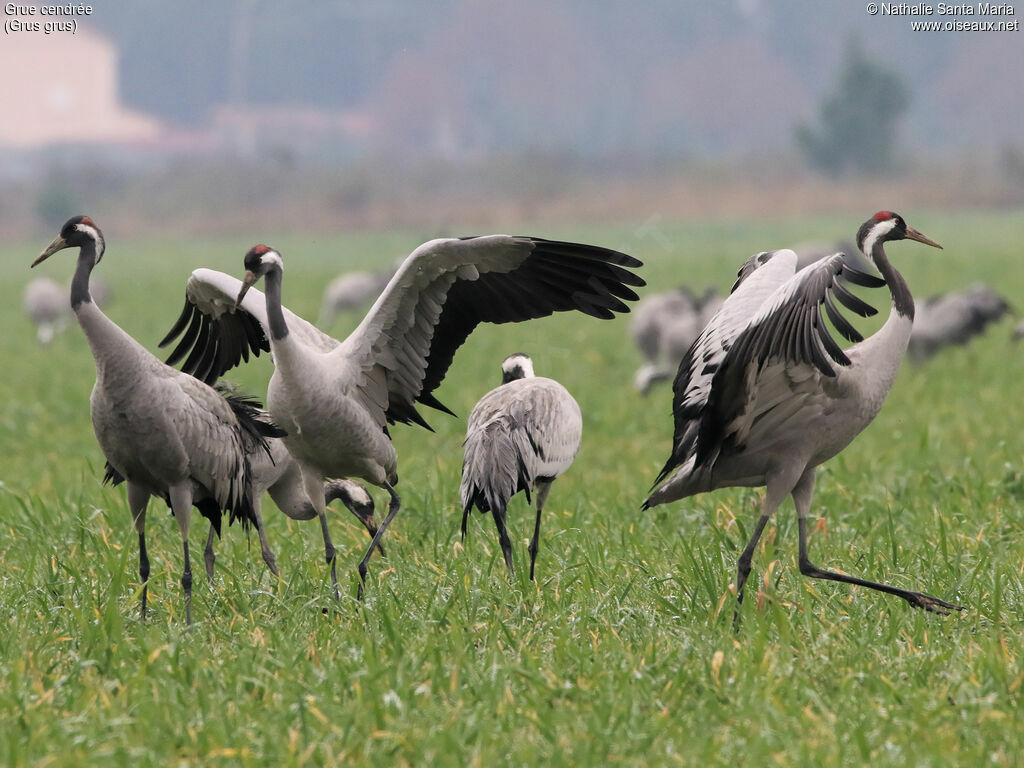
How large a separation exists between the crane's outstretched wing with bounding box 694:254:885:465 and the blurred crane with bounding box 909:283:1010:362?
25.2ft

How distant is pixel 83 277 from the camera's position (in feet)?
14.9

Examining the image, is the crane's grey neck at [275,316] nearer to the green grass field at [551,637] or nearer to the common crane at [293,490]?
the green grass field at [551,637]

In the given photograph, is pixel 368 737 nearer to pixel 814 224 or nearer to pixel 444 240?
pixel 444 240

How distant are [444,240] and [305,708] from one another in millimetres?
1822

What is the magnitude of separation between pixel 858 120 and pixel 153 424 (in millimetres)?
63208

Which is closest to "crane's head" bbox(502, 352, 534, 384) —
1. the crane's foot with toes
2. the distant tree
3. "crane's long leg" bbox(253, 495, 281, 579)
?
"crane's long leg" bbox(253, 495, 281, 579)

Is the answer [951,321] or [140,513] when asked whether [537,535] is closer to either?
[140,513]

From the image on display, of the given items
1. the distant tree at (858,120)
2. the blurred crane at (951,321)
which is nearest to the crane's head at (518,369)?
the blurred crane at (951,321)

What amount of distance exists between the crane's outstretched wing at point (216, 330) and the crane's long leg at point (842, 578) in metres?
2.00

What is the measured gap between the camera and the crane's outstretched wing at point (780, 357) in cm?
407

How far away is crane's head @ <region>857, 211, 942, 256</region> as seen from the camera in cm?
476

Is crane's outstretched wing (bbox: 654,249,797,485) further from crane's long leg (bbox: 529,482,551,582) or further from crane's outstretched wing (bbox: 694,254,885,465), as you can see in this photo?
crane's long leg (bbox: 529,482,551,582)

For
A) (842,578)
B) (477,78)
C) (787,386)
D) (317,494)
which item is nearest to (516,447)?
(317,494)

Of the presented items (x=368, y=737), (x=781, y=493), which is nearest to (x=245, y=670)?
(x=368, y=737)
